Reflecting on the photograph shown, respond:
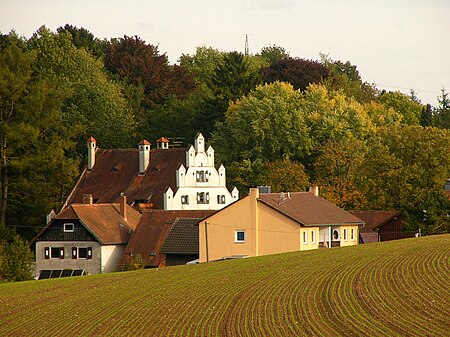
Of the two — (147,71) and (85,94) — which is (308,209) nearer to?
(85,94)

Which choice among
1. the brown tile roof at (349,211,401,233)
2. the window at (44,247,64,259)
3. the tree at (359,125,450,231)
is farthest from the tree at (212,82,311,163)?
the window at (44,247,64,259)

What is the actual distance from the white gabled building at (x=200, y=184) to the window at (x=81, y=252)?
466 inches

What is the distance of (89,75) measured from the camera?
117 meters

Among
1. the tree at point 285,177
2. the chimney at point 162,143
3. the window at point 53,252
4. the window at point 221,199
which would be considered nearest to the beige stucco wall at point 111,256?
the window at point 53,252

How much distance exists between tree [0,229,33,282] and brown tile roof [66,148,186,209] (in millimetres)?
20566

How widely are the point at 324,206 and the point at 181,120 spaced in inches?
1360

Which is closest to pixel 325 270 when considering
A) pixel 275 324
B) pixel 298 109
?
pixel 275 324

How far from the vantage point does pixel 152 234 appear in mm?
86062

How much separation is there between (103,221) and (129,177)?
14111 millimetres

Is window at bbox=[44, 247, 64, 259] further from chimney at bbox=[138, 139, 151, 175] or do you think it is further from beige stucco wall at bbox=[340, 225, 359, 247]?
beige stucco wall at bbox=[340, 225, 359, 247]

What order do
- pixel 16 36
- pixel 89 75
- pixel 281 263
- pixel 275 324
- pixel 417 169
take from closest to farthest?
pixel 275 324 < pixel 281 263 < pixel 417 169 < pixel 89 75 < pixel 16 36

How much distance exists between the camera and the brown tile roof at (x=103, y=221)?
291 feet

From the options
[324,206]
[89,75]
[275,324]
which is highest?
[89,75]

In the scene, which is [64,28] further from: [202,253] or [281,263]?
[281,263]
